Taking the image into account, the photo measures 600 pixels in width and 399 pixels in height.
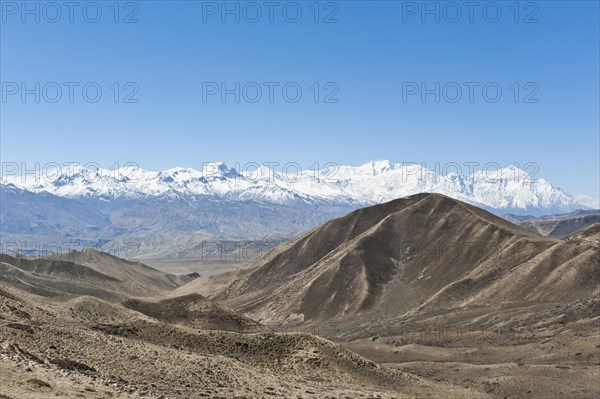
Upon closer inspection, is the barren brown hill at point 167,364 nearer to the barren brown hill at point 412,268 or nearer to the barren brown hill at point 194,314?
the barren brown hill at point 194,314

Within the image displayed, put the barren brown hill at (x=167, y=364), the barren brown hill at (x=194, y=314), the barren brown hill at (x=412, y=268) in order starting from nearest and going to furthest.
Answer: the barren brown hill at (x=167, y=364) → the barren brown hill at (x=194, y=314) → the barren brown hill at (x=412, y=268)

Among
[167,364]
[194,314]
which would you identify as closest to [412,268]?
[194,314]

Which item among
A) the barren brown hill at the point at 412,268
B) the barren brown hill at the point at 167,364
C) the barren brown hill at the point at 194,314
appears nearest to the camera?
the barren brown hill at the point at 167,364

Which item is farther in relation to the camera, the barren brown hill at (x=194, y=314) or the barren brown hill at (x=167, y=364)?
the barren brown hill at (x=194, y=314)

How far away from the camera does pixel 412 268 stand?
14262cm

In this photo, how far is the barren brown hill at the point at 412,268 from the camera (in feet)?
367

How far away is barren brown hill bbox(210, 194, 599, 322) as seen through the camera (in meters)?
112

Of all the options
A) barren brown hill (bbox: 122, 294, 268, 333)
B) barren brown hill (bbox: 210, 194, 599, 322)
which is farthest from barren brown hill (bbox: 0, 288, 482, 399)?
barren brown hill (bbox: 210, 194, 599, 322)

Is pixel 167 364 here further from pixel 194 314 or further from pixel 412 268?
pixel 412 268

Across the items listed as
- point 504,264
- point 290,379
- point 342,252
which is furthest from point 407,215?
point 290,379

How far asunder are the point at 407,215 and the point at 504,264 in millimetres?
43617

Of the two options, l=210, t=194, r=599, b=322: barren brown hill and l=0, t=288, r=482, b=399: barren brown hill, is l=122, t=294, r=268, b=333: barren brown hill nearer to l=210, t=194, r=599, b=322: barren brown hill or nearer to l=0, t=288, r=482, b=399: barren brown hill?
l=0, t=288, r=482, b=399: barren brown hill

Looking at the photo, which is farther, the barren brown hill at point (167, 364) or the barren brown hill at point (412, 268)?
the barren brown hill at point (412, 268)

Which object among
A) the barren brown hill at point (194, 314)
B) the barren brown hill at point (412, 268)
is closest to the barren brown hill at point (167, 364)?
the barren brown hill at point (194, 314)
